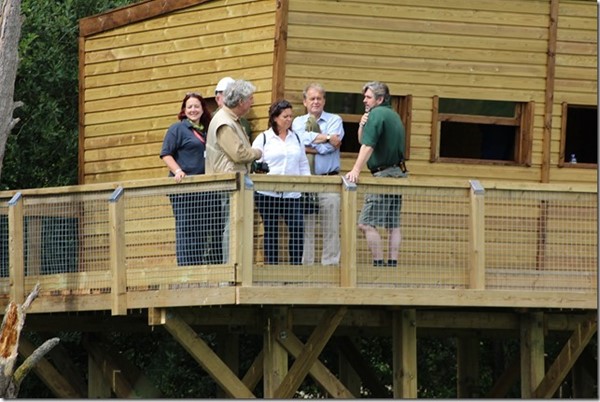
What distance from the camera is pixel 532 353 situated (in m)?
19.3

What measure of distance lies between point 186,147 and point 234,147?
1225 millimetres

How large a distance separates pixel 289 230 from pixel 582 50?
481cm

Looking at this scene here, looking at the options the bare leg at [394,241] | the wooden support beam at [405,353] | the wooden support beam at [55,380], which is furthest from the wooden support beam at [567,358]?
the wooden support beam at [55,380]

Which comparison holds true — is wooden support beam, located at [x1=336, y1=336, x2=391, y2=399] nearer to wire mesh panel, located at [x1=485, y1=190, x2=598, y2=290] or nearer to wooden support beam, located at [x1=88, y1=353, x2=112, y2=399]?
wooden support beam, located at [x1=88, y1=353, x2=112, y2=399]

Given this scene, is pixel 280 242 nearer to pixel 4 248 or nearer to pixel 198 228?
pixel 198 228

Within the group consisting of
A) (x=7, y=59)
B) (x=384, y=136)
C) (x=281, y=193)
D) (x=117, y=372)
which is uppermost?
(x=7, y=59)

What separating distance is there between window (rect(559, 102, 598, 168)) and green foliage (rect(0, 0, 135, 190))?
26.3 ft

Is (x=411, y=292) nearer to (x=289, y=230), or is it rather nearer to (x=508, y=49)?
(x=289, y=230)

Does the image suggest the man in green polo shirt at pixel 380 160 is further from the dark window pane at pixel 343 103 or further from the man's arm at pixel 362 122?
the dark window pane at pixel 343 103

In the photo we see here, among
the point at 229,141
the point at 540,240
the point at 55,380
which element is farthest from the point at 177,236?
the point at 55,380

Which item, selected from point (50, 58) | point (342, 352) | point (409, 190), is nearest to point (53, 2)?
point (50, 58)

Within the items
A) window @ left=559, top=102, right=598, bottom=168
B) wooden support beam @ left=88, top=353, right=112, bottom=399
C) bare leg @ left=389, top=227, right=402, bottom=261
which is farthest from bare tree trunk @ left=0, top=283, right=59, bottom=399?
window @ left=559, top=102, right=598, bottom=168

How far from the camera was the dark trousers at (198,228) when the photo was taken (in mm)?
16547

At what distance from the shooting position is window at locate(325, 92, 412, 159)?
1906 cm
